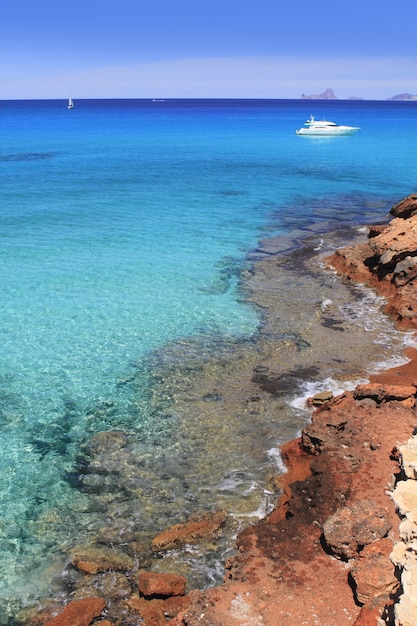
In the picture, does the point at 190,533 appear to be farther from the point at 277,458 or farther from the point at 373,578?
the point at 373,578

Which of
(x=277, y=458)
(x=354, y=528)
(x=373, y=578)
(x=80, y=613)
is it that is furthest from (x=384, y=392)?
(x=80, y=613)

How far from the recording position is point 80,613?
8648 mm

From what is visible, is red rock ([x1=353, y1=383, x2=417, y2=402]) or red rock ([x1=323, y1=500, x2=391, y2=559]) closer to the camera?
red rock ([x1=323, y1=500, x2=391, y2=559])

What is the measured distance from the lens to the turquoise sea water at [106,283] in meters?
11.8

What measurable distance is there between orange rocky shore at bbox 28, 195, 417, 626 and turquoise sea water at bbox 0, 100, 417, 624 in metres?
1.71

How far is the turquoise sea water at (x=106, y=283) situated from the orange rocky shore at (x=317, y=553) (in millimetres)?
1711

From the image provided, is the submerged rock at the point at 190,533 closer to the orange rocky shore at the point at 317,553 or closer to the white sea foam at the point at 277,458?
the orange rocky shore at the point at 317,553

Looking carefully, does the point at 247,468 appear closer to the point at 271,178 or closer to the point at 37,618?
the point at 37,618

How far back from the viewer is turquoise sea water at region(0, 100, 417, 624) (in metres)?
11.8

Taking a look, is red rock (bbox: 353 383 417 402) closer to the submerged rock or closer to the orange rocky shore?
the orange rocky shore

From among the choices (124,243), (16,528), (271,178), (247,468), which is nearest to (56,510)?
(16,528)

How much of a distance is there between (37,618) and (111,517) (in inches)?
92.9

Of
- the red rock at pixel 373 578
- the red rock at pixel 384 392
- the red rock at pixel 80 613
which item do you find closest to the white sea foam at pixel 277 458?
the red rock at pixel 384 392

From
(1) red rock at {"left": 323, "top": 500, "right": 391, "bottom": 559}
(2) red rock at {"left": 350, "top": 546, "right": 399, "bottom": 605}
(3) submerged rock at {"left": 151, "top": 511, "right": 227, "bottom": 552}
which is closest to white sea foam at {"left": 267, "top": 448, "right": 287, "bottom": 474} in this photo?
(3) submerged rock at {"left": 151, "top": 511, "right": 227, "bottom": 552}
